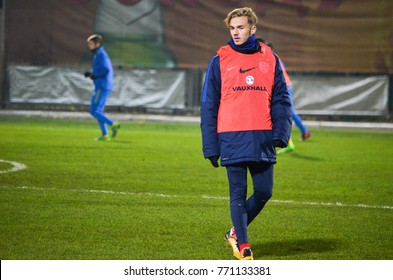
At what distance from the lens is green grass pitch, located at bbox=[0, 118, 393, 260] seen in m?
8.35

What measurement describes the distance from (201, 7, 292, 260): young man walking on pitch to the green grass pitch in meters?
0.78

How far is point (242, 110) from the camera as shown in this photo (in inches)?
302

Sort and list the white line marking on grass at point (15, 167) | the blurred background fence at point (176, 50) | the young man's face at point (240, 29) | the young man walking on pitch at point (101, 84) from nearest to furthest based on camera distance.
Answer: the young man's face at point (240, 29) < the white line marking on grass at point (15, 167) < the young man walking on pitch at point (101, 84) < the blurred background fence at point (176, 50)

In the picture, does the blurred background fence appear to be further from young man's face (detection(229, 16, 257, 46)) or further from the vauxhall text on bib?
young man's face (detection(229, 16, 257, 46))

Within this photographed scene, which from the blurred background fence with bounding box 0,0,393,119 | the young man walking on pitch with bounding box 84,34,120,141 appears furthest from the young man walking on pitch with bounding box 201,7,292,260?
the blurred background fence with bounding box 0,0,393,119

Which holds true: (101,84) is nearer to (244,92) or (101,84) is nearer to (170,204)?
(170,204)

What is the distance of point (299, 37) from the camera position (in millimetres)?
26094

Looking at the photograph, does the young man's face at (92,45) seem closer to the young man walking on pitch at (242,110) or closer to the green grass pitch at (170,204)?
the green grass pitch at (170,204)

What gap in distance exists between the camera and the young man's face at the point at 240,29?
300 inches

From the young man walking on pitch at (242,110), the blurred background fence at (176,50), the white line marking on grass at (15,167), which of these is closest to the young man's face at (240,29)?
the young man walking on pitch at (242,110)

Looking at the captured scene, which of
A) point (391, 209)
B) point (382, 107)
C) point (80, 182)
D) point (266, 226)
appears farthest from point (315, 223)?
point (382, 107)

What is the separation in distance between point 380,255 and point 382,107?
58.2 ft

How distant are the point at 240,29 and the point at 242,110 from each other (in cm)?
65

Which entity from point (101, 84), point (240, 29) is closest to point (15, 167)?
point (101, 84)
